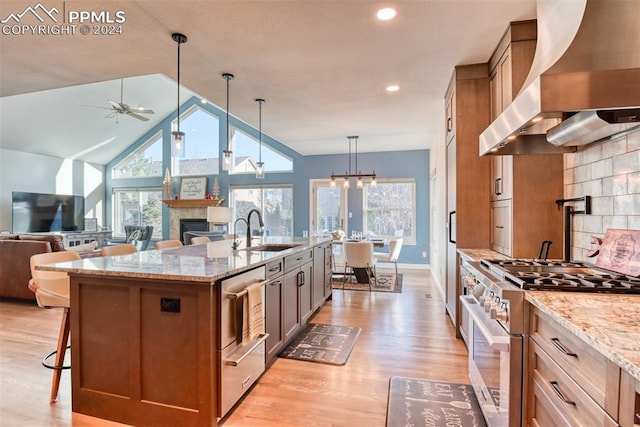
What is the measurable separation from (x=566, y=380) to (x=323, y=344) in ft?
7.19

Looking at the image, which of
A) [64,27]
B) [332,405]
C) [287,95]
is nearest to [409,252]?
[287,95]

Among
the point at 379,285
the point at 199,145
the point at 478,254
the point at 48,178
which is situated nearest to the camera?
the point at 478,254

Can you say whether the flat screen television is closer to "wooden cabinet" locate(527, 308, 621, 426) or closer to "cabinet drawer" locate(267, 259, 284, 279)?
"cabinet drawer" locate(267, 259, 284, 279)

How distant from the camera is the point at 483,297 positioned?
1.76 m

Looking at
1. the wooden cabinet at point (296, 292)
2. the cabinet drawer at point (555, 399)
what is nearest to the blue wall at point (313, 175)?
the wooden cabinet at point (296, 292)

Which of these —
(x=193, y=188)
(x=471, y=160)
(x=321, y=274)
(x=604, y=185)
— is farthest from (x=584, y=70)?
(x=193, y=188)

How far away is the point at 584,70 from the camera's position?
50.4 inches

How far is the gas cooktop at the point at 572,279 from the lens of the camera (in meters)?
1.35

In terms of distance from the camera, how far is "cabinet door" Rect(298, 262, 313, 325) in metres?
3.16

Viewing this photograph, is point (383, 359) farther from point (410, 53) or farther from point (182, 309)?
point (410, 53)

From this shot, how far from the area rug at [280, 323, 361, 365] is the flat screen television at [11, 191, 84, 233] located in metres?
7.73

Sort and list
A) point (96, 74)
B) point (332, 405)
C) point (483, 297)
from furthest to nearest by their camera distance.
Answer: point (96, 74), point (332, 405), point (483, 297)

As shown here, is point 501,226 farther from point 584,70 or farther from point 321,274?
point 321,274

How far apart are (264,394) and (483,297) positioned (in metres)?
1.56
